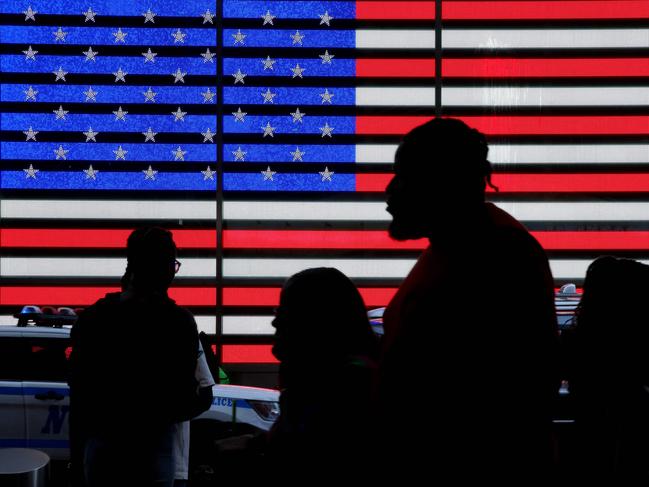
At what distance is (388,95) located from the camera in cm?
1107

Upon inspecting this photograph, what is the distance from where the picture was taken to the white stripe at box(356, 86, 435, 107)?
11.1 metres

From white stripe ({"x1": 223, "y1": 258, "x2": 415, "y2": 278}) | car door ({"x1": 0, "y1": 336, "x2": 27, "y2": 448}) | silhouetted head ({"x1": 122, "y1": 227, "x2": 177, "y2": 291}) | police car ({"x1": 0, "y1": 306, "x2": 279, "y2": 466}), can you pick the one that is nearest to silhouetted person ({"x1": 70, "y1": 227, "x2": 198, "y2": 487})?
silhouetted head ({"x1": 122, "y1": 227, "x2": 177, "y2": 291})

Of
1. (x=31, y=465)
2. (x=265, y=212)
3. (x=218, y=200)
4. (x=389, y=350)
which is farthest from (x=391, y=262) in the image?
(x=389, y=350)

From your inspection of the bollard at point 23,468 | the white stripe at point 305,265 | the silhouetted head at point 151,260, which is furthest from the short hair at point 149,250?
the white stripe at point 305,265

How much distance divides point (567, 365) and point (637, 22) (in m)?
10.2

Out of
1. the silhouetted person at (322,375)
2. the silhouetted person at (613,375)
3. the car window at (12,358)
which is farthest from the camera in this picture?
the car window at (12,358)

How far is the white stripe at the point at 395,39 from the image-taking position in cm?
1107

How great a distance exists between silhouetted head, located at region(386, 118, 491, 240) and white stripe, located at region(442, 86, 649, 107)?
969cm

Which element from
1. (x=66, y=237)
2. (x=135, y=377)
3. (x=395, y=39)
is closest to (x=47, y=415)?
A: (x=135, y=377)

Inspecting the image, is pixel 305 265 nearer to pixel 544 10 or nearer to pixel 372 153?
pixel 372 153

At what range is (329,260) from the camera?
432 inches

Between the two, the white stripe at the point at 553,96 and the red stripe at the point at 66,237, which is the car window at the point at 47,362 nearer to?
the red stripe at the point at 66,237

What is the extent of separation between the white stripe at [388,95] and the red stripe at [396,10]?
106 cm

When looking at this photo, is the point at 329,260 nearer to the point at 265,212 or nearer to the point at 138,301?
the point at 265,212
